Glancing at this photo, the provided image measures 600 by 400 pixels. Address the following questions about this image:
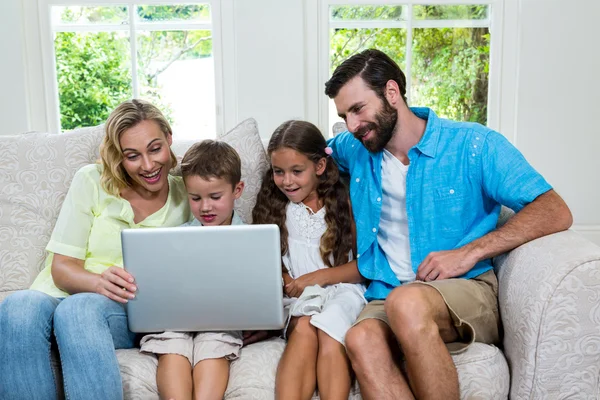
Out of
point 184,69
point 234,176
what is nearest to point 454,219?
point 234,176

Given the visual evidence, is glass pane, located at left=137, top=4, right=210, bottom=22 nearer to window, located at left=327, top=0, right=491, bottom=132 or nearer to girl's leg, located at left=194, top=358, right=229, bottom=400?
window, located at left=327, top=0, right=491, bottom=132

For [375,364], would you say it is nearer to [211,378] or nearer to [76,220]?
[211,378]

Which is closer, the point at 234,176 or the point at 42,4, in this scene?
the point at 234,176

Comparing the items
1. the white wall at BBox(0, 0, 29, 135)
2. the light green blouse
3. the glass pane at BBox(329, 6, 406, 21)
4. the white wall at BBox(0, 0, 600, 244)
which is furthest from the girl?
the white wall at BBox(0, 0, 29, 135)

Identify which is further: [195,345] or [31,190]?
[31,190]

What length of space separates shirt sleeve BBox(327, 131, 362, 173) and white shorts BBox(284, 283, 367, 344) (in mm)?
398

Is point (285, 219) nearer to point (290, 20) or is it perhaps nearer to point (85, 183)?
point (85, 183)

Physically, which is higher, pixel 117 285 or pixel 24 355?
pixel 117 285

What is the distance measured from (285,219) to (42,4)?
71.4 inches

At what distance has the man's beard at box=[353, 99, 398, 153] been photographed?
1.84 meters

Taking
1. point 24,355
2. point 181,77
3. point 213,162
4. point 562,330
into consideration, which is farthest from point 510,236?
point 181,77

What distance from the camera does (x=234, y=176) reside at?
1892 millimetres

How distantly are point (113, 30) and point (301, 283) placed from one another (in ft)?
6.03

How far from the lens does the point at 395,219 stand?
74.8 inches
